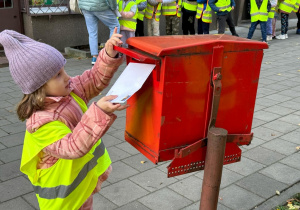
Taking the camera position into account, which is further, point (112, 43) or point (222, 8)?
point (222, 8)

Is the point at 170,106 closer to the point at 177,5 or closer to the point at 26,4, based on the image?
the point at 26,4

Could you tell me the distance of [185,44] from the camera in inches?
72.0

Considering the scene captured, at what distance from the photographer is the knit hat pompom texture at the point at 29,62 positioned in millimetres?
1940

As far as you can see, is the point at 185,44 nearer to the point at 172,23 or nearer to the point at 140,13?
the point at 140,13

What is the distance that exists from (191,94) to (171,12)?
7.94 meters

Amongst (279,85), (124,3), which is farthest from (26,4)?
(279,85)

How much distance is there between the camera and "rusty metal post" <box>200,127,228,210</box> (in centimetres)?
193

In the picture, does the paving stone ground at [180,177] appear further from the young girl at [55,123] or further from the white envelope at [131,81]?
the white envelope at [131,81]

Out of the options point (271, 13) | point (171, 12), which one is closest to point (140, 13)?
point (171, 12)

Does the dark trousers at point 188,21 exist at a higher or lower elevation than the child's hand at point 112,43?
lower

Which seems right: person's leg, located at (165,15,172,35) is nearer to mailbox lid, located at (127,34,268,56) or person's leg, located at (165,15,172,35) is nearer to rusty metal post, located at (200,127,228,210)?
mailbox lid, located at (127,34,268,56)

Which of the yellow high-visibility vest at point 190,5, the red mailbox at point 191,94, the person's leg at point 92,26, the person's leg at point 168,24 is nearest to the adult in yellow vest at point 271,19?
the yellow high-visibility vest at point 190,5

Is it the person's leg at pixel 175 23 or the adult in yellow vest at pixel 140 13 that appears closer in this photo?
the adult in yellow vest at pixel 140 13

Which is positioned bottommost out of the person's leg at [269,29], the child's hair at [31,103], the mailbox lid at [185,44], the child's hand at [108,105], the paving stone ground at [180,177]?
the paving stone ground at [180,177]
